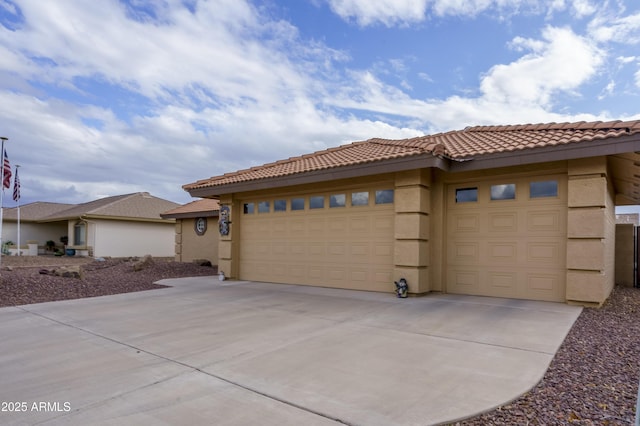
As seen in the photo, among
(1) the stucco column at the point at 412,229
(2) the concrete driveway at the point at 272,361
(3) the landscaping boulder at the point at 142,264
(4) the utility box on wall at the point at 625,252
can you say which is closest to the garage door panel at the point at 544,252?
(2) the concrete driveway at the point at 272,361

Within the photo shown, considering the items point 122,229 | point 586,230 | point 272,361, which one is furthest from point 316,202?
point 122,229

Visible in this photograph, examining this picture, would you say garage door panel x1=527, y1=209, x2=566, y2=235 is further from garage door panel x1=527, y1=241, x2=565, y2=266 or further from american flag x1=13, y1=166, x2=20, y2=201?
american flag x1=13, y1=166, x2=20, y2=201

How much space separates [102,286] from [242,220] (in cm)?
510

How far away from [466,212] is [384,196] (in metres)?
2.19

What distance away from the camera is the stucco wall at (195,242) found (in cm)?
2129

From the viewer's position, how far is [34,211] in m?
37.7

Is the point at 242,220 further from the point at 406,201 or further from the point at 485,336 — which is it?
the point at 485,336

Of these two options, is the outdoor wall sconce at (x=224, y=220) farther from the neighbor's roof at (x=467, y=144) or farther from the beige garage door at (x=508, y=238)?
the beige garage door at (x=508, y=238)

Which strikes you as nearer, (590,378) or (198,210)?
(590,378)

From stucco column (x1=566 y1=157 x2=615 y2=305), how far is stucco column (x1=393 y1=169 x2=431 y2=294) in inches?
124

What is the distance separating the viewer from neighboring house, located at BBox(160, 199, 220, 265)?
21266 millimetres

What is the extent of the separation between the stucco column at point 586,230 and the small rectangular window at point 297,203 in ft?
24.6

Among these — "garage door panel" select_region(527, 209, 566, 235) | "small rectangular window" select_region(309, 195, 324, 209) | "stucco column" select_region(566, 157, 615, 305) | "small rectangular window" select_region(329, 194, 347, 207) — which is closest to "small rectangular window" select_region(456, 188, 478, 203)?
"garage door panel" select_region(527, 209, 566, 235)

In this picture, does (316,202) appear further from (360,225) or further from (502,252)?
(502,252)
